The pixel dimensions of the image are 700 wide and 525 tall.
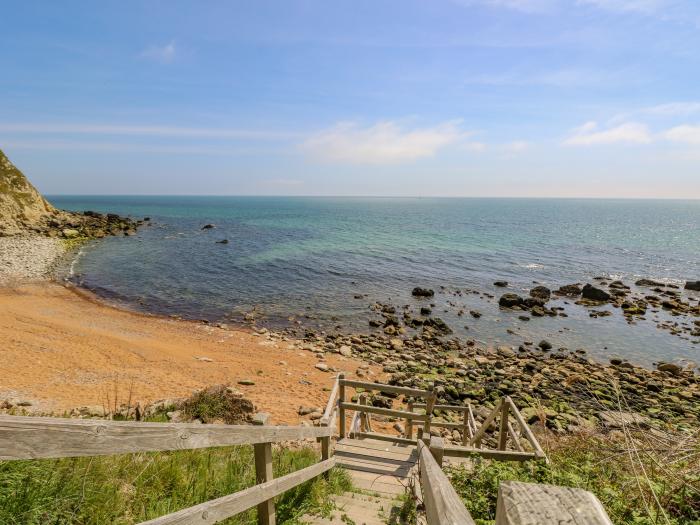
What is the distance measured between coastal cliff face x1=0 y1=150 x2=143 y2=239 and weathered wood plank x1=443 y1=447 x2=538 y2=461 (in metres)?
54.6

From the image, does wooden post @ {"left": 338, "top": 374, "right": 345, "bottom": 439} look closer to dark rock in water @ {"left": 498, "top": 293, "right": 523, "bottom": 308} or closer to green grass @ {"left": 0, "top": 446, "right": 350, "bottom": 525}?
green grass @ {"left": 0, "top": 446, "right": 350, "bottom": 525}

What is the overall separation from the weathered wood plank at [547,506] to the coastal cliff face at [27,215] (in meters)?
56.6

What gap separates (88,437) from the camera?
1.73 m

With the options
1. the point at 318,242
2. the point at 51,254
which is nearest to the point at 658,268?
the point at 318,242

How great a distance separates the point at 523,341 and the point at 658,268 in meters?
36.3

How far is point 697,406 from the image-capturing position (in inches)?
627

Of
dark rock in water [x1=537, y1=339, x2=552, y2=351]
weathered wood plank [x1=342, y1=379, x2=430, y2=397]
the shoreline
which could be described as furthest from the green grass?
dark rock in water [x1=537, y1=339, x2=552, y2=351]

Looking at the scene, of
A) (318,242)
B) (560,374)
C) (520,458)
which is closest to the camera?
A: (520,458)

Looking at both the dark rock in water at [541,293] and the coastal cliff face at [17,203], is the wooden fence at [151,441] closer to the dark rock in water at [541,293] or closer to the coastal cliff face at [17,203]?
the dark rock in water at [541,293]

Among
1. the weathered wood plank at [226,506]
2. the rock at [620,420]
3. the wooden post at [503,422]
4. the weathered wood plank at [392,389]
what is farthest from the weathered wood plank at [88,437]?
the wooden post at [503,422]

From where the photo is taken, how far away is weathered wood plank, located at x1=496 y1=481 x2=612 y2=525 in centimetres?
100

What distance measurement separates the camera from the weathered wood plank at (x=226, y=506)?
2.33 metres

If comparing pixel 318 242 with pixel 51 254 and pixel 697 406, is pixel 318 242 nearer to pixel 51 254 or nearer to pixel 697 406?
pixel 51 254

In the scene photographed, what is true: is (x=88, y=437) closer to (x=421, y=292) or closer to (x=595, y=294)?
(x=421, y=292)
